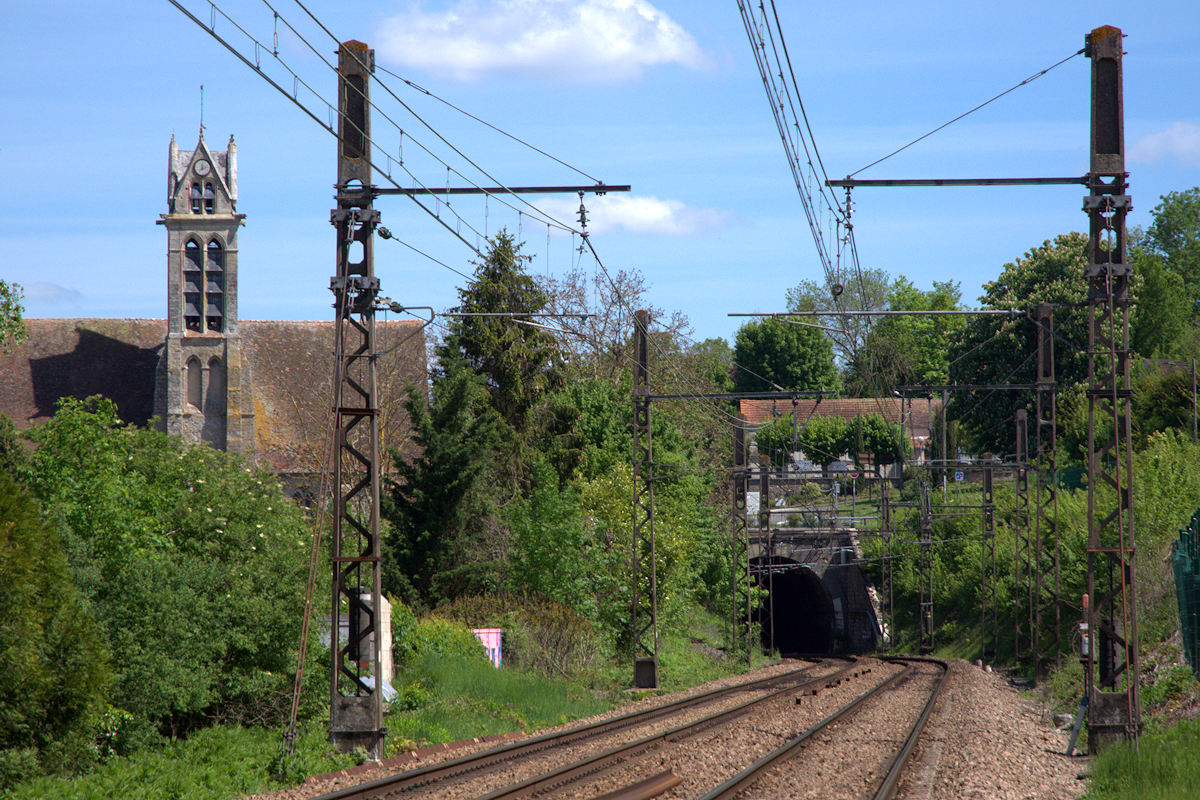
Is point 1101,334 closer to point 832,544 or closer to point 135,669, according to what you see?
point 832,544

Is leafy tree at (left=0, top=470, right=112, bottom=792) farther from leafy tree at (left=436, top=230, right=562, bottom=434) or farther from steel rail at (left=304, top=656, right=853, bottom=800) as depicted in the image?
leafy tree at (left=436, top=230, right=562, bottom=434)

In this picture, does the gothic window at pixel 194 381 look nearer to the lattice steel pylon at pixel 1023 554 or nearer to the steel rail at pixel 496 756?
the steel rail at pixel 496 756

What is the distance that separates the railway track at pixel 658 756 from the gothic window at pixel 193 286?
32.9 meters

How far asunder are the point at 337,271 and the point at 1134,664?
42.3 feet

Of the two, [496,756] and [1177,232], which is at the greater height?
[1177,232]

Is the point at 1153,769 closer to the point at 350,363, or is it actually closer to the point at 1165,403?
the point at 350,363

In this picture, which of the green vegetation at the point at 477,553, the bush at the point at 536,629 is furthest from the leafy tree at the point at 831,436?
the bush at the point at 536,629

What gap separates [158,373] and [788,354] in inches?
2115

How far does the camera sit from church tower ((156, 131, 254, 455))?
49.7 meters

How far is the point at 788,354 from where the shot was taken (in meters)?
91.4

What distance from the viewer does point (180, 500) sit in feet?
70.6

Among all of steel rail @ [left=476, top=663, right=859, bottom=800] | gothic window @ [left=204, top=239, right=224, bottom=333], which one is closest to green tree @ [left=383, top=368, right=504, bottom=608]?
steel rail @ [left=476, top=663, right=859, bottom=800]

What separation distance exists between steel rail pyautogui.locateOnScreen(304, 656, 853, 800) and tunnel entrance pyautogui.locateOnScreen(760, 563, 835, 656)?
3538cm

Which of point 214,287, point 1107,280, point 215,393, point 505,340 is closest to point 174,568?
point 1107,280
